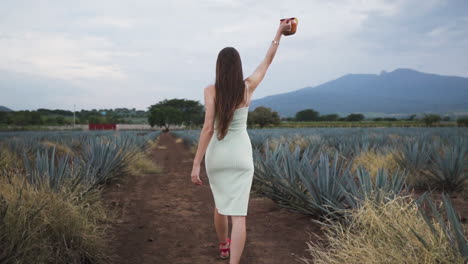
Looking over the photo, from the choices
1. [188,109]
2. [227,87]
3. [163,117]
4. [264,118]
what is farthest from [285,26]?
[188,109]

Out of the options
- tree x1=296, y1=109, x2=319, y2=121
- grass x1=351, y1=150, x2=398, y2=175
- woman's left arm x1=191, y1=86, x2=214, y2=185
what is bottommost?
grass x1=351, y1=150, x2=398, y2=175

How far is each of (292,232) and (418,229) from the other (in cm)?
134

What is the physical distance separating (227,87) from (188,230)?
1.73 m

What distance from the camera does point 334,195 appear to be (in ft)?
10.4

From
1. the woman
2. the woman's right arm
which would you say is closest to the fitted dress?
the woman

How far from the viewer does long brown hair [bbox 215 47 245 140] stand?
7.22ft

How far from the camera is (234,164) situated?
2293 millimetres

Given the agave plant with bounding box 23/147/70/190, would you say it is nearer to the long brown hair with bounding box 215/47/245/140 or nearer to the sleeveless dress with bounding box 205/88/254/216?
the sleeveless dress with bounding box 205/88/254/216

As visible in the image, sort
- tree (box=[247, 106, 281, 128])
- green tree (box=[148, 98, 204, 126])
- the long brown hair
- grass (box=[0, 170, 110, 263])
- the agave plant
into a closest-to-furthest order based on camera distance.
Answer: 1. grass (box=[0, 170, 110, 263])
2. the long brown hair
3. the agave plant
4. tree (box=[247, 106, 281, 128])
5. green tree (box=[148, 98, 204, 126])

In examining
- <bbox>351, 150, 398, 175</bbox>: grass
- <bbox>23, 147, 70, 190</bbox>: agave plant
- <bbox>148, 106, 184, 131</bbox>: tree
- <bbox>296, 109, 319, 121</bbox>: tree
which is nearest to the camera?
<bbox>23, 147, 70, 190</bbox>: agave plant

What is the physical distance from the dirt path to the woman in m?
0.52

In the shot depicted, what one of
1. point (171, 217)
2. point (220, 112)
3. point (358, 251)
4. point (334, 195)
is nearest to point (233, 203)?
point (220, 112)

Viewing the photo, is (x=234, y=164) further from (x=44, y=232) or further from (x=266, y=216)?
(x=266, y=216)

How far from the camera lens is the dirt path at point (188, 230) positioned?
8.86 ft
